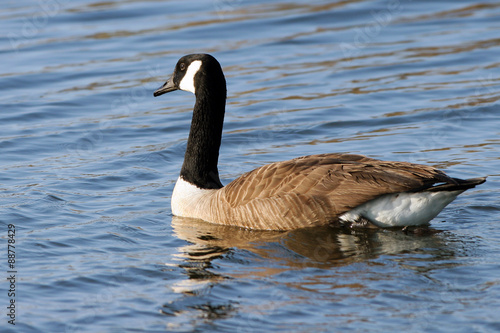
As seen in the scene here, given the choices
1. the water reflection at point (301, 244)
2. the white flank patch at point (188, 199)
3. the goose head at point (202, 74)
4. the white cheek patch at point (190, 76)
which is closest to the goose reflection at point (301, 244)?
the water reflection at point (301, 244)

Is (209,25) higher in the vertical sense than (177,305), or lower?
→ higher

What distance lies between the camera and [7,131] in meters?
14.9

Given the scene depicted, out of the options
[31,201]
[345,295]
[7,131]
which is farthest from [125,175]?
[345,295]

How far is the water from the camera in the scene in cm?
755

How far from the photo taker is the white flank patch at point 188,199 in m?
10.6

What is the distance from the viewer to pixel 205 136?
36.5 feet

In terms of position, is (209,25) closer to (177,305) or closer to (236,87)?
(236,87)

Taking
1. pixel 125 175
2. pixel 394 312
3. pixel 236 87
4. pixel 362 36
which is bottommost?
pixel 394 312

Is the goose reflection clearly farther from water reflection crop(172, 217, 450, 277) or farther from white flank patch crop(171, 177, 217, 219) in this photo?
white flank patch crop(171, 177, 217, 219)

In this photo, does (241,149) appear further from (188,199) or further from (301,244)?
(301,244)

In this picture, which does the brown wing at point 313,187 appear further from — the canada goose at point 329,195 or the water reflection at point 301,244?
the water reflection at point 301,244

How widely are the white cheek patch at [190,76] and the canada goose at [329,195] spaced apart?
1.58 metres

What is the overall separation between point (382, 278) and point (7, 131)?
938cm

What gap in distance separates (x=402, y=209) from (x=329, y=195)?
88 cm
